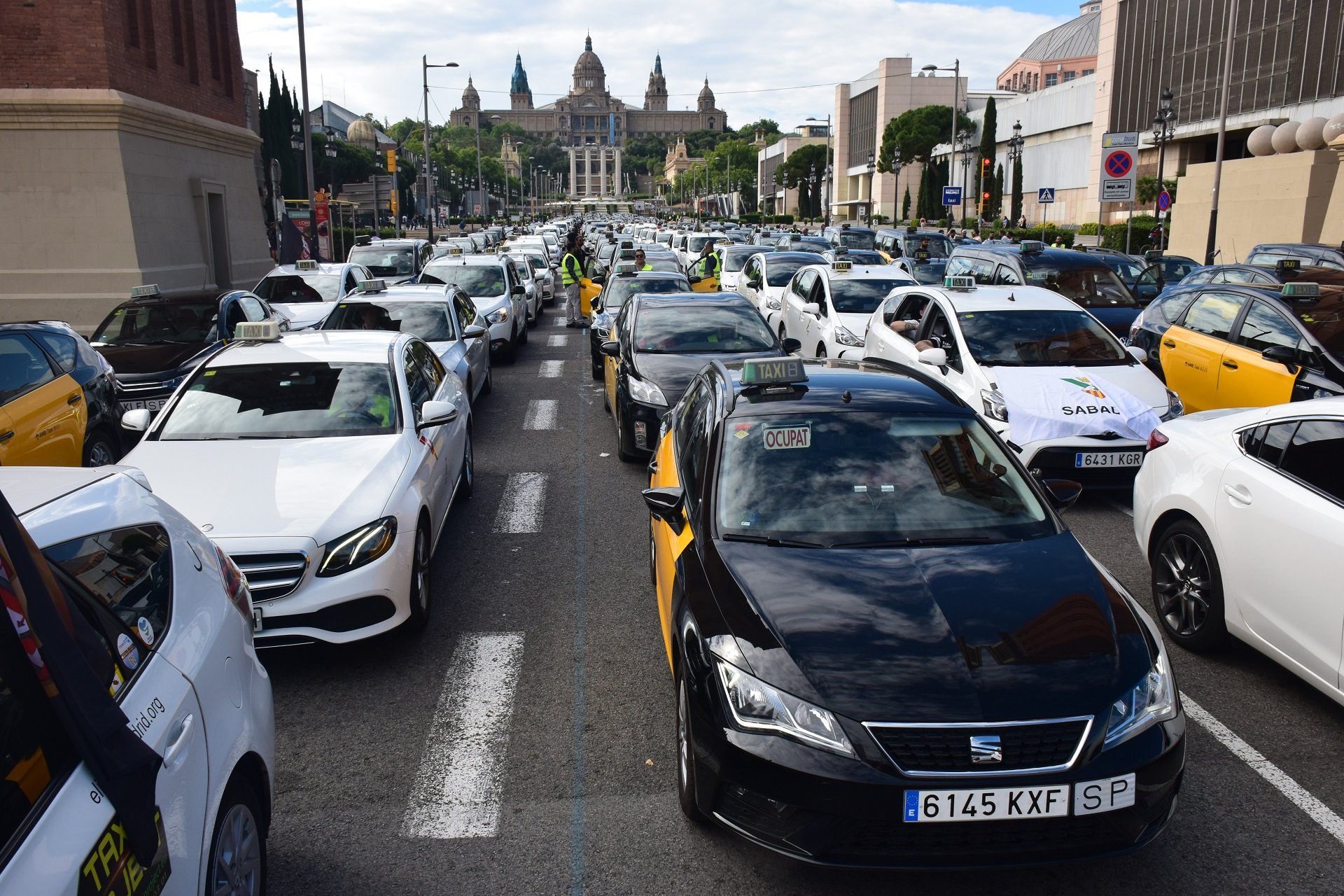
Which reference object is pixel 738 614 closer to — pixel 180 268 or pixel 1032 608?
pixel 1032 608

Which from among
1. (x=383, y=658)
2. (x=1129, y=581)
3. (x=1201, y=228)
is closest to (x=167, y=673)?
(x=383, y=658)

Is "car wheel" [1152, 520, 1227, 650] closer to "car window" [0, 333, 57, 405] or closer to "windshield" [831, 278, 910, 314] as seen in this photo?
"car window" [0, 333, 57, 405]

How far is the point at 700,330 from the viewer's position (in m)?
11.4

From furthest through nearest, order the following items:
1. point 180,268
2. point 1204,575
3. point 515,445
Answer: point 180,268 < point 515,445 < point 1204,575

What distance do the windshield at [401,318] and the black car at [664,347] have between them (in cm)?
205

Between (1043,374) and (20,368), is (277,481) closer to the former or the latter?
(20,368)

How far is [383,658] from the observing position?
605 centimetres

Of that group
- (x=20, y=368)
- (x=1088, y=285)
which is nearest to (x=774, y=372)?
(x=20, y=368)

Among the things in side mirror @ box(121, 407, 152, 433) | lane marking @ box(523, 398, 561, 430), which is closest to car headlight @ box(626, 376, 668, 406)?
lane marking @ box(523, 398, 561, 430)

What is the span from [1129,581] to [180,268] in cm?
2274

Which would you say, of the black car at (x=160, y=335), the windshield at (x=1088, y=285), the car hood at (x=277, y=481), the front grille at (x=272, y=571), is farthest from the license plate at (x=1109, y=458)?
the black car at (x=160, y=335)

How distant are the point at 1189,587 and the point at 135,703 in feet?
16.8

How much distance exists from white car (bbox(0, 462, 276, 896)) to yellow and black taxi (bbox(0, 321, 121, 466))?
5.68m

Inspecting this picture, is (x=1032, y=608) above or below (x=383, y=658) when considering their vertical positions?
above
